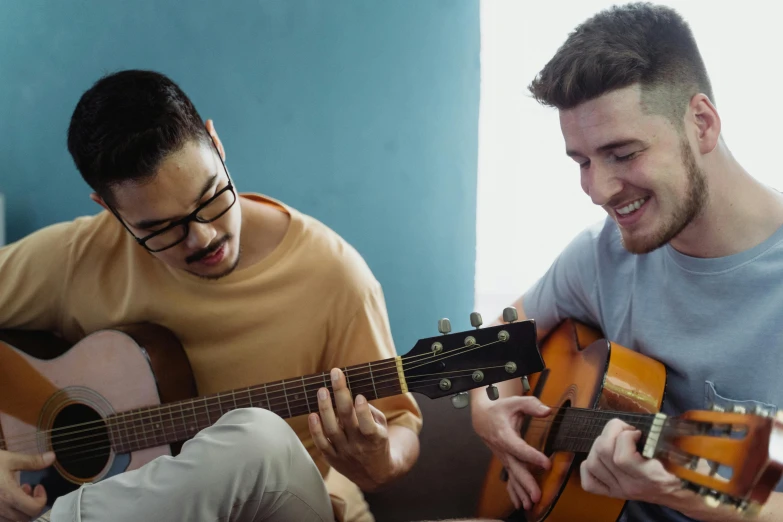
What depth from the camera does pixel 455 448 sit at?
178cm

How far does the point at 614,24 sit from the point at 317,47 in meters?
0.99

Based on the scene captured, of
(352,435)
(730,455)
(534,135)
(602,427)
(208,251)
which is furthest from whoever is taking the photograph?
(534,135)

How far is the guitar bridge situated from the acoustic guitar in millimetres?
317

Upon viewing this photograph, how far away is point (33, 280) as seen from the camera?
5.71 feet

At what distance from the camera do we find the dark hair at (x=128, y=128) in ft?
4.68

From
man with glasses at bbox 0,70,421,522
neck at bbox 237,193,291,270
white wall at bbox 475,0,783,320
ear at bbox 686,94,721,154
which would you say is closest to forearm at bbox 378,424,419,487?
man with glasses at bbox 0,70,421,522

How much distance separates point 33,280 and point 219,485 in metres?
0.85

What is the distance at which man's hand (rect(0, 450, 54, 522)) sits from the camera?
5.06 feet

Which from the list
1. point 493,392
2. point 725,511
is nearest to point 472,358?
point 493,392

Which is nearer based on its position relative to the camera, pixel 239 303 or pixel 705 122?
pixel 705 122

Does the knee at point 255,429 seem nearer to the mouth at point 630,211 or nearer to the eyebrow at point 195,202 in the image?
the eyebrow at point 195,202

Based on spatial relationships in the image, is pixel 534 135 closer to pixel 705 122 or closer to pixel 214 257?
pixel 705 122

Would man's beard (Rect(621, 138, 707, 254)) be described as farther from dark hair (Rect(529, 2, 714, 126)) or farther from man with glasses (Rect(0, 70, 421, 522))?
man with glasses (Rect(0, 70, 421, 522))

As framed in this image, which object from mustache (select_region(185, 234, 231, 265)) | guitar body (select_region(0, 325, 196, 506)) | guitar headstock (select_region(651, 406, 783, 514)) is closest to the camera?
guitar headstock (select_region(651, 406, 783, 514))
